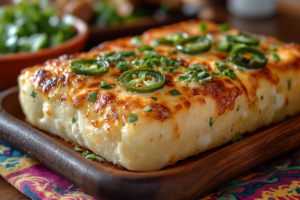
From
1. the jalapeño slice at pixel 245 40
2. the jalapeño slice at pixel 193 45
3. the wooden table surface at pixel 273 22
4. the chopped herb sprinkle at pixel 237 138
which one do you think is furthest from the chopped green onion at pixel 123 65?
the wooden table surface at pixel 273 22

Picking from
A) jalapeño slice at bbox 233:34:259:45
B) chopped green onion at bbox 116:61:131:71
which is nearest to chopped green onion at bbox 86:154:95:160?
chopped green onion at bbox 116:61:131:71

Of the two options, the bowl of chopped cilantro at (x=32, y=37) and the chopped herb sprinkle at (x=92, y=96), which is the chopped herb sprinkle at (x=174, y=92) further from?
the bowl of chopped cilantro at (x=32, y=37)

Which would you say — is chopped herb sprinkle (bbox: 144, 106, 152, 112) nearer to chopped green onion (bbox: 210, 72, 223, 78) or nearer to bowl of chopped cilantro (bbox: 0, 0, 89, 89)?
chopped green onion (bbox: 210, 72, 223, 78)

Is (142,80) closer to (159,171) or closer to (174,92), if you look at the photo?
(174,92)

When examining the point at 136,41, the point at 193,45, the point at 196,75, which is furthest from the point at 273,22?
the point at 196,75

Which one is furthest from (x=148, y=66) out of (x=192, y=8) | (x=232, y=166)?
(x=192, y=8)

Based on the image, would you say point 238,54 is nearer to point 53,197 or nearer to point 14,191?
point 53,197
